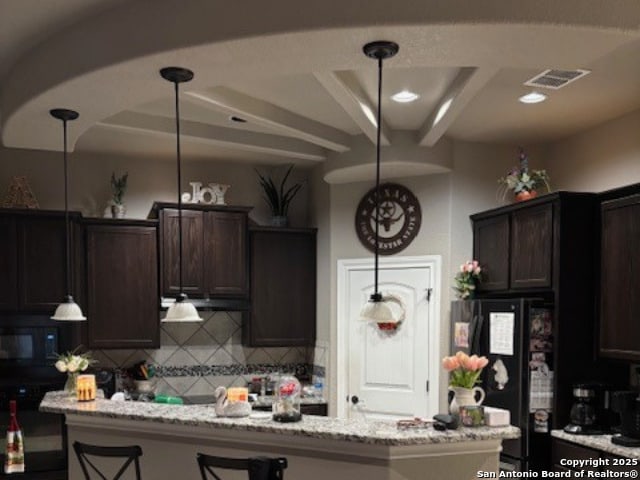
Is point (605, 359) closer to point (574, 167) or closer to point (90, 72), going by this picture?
point (574, 167)

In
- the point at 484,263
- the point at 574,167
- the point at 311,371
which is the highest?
the point at 574,167

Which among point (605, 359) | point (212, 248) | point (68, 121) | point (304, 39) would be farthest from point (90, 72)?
point (605, 359)

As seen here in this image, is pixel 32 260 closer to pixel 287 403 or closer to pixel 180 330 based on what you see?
pixel 180 330

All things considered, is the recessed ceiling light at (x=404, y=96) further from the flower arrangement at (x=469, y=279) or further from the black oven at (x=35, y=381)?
the black oven at (x=35, y=381)

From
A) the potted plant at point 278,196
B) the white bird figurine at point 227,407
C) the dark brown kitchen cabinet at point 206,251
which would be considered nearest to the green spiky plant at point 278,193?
the potted plant at point 278,196

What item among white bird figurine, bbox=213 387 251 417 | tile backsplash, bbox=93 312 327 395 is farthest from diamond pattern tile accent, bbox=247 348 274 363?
white bird figurine, bbox=213 387 251 417

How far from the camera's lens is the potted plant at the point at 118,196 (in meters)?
5.03

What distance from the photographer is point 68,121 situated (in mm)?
3268

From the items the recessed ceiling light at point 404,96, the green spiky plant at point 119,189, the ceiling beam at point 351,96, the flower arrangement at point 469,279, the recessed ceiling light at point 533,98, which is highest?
the recessed ceiling light at point 404,96

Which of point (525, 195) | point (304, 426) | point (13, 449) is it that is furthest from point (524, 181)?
point (13, 449)

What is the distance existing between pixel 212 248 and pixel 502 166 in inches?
103

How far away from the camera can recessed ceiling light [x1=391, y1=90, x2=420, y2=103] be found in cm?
375

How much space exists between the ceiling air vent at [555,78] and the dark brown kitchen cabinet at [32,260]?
3.58 metres

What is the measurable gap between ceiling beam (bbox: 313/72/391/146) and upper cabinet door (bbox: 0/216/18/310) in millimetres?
2772
